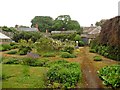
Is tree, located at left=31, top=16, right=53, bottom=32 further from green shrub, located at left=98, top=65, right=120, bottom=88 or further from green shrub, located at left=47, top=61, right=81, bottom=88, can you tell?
green shrub, located at left=47, top=61, right=81, bottom=88

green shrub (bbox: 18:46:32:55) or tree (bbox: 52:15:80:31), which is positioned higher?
tree (bbox: 52:15:80:31)

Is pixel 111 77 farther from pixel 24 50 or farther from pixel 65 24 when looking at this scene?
pixel 65 24

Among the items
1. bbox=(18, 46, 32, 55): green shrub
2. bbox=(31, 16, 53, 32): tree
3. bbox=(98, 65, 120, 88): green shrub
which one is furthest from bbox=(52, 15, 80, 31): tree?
bbox=(98, 65, 120, 88): green shrub

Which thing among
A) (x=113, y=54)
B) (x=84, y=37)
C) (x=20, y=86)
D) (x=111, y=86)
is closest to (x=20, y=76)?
(x=20, y=86)

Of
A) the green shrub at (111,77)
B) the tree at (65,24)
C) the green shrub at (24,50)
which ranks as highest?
the tree at (65,24)

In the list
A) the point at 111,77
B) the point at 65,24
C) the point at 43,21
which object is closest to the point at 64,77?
the point at 111,77

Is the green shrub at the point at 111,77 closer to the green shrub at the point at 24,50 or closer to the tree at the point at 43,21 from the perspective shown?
the green shrub at the point at 24,50

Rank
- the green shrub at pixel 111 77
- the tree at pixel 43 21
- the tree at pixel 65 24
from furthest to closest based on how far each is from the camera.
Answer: the tree at pixel 43 21, the tree at pixel 65 24, the green shrub at pixel 111 77

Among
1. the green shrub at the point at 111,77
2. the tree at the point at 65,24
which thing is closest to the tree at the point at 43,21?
the tree at the point at 65,24

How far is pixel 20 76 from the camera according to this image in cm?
1742

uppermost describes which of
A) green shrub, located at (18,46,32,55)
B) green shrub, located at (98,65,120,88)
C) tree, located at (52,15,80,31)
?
tree, located at (52,15,80,31)

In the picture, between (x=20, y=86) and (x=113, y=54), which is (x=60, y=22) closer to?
(x=113, y=54)

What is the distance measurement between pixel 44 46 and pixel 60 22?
170ft

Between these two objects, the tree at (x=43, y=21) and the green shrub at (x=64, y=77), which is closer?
the green shrub at (x=64, y=77)
